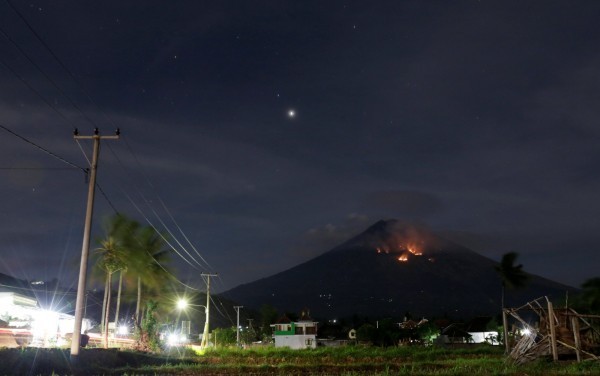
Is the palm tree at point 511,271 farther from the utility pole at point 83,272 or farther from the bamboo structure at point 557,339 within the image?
the utility pole at point 83,272

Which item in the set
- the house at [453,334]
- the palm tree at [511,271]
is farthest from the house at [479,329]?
the palm tree at [511,271]

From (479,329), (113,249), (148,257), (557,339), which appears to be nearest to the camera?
(557,339)

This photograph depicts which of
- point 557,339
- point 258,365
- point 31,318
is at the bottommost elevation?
point 258,365

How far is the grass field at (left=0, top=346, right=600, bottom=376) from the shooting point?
25156 mm

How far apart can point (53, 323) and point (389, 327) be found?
52.2 m

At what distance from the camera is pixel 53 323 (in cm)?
4956

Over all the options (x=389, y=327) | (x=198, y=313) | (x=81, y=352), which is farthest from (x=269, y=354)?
(x=198, y=313)

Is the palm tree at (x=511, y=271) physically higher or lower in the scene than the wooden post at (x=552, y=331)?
higher

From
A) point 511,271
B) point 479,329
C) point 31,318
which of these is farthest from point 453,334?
point 31,318

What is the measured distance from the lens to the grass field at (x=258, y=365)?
25156 millimetres

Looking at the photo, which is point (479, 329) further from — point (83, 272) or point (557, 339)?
point (83, 272)

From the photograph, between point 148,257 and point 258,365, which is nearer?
point 258,365

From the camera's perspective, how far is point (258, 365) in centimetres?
3406

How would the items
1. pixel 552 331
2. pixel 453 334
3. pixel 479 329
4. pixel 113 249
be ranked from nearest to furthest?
pixel 552 331 → pixel 113 249 → pixel 453 334 → pixel 479 329
